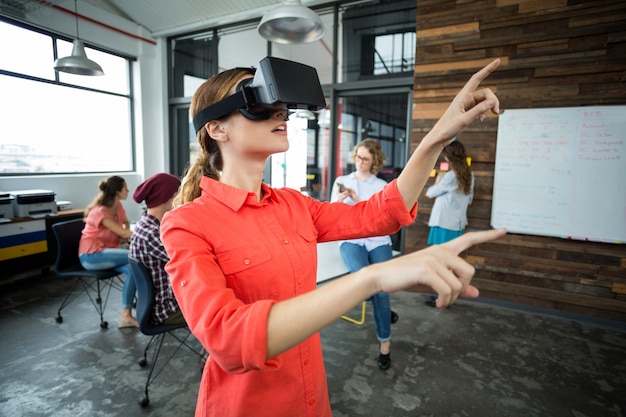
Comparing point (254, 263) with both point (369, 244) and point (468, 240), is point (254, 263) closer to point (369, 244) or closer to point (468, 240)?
point (468, 240)

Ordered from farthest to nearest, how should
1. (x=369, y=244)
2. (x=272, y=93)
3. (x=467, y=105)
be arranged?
(x=369, y=244), (x=467, y=105), (x=272, y=93)

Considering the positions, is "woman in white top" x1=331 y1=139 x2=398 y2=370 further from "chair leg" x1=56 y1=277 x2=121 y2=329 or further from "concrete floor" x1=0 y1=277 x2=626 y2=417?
"chair leg" x1=56 y1=277 x2=121 y2=329

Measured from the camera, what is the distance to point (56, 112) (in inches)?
197

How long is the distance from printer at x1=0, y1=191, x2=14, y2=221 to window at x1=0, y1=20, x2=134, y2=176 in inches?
30.8

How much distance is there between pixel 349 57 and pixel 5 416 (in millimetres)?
4718

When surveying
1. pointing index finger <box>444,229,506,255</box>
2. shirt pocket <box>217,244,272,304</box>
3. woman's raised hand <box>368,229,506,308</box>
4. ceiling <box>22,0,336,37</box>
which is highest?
ceiling <box>22,0,336,37</box>

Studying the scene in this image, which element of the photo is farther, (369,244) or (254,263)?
(369,244)

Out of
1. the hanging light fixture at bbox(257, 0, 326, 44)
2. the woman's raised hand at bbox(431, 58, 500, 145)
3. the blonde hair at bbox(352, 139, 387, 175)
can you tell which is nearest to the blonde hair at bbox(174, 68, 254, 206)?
the woman's raised hand at bbox(431, 58, 500, 145)

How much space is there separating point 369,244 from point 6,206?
13.3 ft

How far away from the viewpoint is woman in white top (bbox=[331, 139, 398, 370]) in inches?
100

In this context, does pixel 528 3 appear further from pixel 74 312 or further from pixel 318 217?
pixel 74 312

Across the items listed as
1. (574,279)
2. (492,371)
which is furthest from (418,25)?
(492,371)

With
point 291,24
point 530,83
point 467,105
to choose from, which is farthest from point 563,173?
point 467,105

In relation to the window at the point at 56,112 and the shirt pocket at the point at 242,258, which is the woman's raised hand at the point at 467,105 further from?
the window at the point at 56,112
